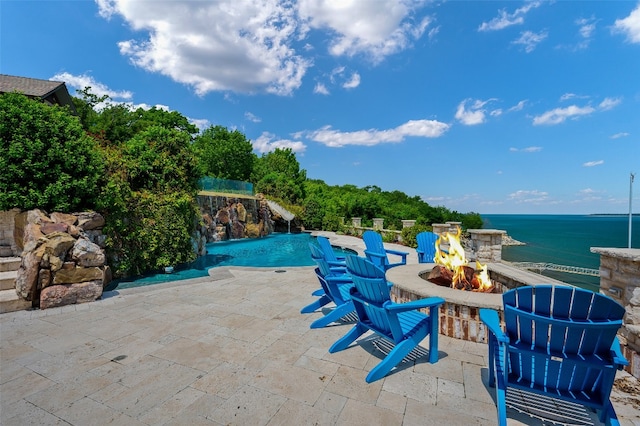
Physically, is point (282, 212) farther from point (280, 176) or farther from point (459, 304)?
point (459, 304)

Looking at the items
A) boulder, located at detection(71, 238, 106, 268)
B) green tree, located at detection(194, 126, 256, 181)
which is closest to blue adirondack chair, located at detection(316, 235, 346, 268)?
boulder, located at detection(71, 238, 106, 268)

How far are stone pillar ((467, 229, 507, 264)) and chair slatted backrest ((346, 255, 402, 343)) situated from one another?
491cm

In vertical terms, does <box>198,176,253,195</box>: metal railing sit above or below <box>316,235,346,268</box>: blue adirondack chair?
above

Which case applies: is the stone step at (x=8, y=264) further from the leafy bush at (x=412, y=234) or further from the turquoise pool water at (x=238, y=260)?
the leafy bush at (x=412, y=234)

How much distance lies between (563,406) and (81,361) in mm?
4303

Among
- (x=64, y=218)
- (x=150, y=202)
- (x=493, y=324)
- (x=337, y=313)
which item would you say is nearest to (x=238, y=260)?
(x=150, y=202)

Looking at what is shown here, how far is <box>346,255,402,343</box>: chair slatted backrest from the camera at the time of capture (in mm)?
2549

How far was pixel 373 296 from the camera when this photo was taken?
2664 mm

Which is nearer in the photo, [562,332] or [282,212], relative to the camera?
[562,332]

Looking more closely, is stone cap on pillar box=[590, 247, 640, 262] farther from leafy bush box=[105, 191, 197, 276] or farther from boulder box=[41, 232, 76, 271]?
leafy bush box=[105, 191, 197, 276]

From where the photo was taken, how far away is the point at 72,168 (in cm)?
584

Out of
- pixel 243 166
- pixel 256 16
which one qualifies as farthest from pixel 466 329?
pixel 243 166

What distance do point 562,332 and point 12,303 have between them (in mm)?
6733

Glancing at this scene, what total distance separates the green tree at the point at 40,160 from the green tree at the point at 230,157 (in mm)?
24875
